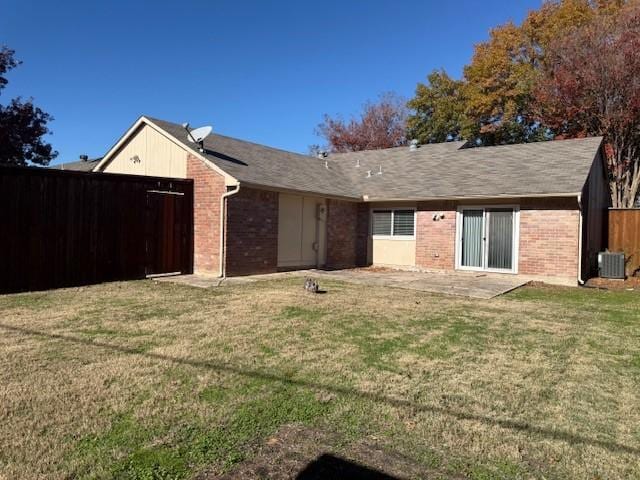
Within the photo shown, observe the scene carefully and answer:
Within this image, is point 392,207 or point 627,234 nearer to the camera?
point 627,234

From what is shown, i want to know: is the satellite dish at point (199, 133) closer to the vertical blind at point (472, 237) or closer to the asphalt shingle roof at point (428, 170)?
the asphalt shingle roof at point (428, 170)

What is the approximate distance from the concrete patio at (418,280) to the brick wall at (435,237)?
55 cm

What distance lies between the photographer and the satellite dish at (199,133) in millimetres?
12680

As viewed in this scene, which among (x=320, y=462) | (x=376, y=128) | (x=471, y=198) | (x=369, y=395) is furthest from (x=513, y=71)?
(x=320, y=462)

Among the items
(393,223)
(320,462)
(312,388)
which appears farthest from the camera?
(393,223)

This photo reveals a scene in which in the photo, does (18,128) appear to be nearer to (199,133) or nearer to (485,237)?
(199,133)

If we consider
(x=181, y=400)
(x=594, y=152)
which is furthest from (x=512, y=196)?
(x=181, y=400)

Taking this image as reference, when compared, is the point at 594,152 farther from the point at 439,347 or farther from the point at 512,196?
the point at 439,347

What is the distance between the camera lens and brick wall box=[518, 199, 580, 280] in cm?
1196

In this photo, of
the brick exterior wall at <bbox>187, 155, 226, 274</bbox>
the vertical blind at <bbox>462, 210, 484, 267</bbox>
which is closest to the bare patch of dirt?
the brick exterior wall at <bbox>187, 155, 226, 274</bbox>

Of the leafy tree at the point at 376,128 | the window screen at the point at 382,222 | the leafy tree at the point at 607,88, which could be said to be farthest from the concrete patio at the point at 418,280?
the leafy tree at the point at 376,128

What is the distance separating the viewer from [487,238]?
528 inches

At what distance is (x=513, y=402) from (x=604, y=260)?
11979mm

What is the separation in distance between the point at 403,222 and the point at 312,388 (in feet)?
38.4
